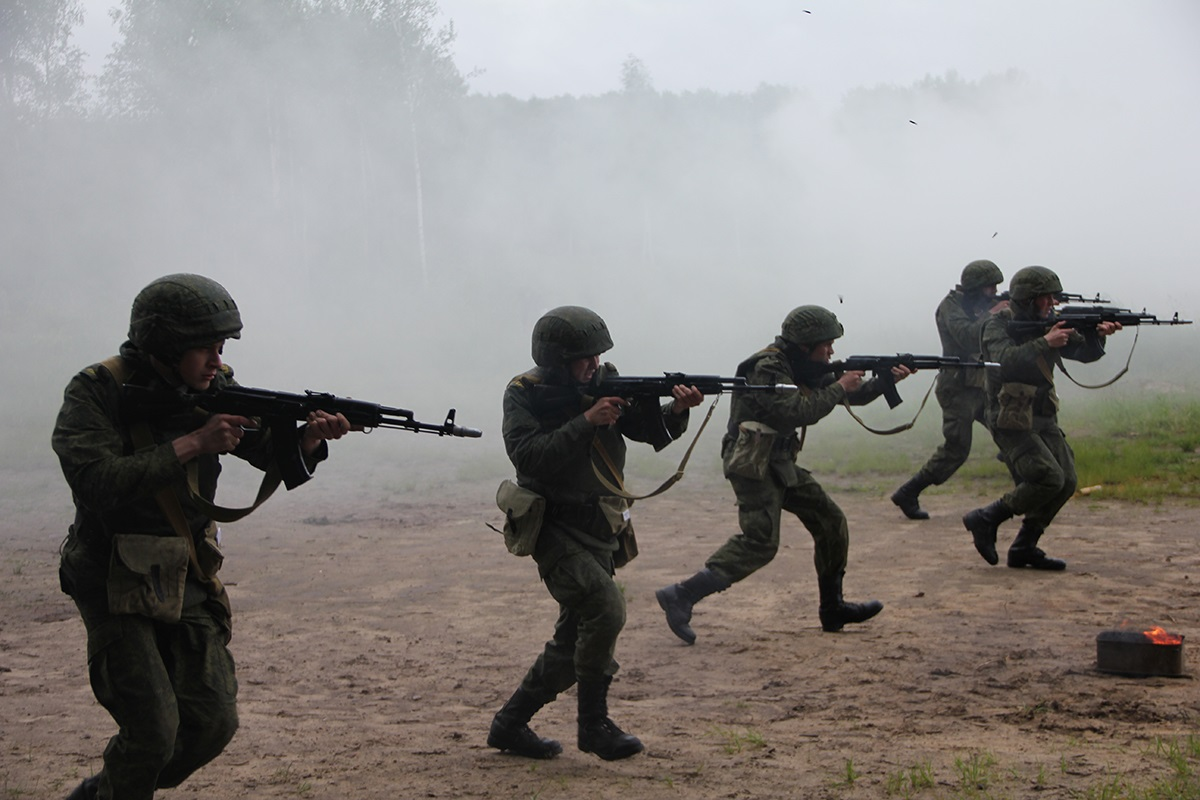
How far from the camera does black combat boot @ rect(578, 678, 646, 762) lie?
4.90 m

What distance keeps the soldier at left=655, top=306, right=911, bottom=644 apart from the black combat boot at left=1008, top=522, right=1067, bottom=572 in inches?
80.6

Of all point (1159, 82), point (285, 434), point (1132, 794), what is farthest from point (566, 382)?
point (1159, 82)

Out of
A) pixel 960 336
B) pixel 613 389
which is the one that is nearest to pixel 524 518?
pixel 613 389

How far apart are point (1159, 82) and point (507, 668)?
32.1 meters

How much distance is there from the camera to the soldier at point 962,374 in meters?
10.7

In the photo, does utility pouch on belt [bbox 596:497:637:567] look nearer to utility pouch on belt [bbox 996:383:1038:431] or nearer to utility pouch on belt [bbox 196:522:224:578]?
utility pouch on belt [bbox 196:522:224:578]

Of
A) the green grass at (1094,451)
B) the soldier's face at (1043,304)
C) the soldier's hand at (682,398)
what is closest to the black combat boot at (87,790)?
the soldier's hand at (682,398)

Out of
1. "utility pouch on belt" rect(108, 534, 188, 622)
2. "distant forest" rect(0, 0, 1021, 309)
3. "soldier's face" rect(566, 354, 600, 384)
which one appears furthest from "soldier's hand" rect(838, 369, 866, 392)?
"distant forest" rect(0, 0, 1021, 309)

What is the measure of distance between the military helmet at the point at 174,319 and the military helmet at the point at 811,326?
391 centimetres

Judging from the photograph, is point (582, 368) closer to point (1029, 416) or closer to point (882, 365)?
point (882, 365)

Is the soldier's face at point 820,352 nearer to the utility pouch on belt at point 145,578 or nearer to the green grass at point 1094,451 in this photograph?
the utility pouch on belt at point 145,578

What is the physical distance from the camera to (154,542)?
374 centimetres

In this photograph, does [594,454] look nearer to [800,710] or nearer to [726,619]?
[800,710]

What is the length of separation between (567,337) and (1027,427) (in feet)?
14.8
